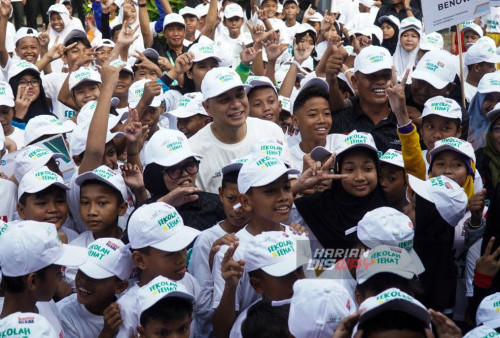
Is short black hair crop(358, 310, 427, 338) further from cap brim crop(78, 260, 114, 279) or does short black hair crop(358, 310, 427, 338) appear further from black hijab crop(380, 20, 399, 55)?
black hijab crop(380, 20, 399, 55)

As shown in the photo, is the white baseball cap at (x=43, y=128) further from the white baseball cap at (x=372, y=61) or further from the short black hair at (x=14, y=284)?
the short black hair at (x=14, y=284)

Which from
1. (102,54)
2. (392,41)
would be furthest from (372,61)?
(392,41)

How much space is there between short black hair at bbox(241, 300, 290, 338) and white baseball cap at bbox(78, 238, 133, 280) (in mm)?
875

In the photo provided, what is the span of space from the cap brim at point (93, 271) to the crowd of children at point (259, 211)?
0.04ft

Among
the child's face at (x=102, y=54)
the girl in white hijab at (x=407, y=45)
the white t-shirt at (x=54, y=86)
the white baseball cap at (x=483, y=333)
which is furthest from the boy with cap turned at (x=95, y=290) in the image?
the girl in white hijab at (x=407, y=45)

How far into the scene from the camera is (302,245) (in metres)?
4.39

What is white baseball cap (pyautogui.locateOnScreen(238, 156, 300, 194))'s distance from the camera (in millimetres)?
4672

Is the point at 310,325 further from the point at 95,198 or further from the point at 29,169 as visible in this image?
the point at 29,169

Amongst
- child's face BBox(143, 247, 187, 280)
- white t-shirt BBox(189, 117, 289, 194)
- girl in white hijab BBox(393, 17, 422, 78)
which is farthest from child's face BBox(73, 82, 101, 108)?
girl in white hijab BBox(393, 17, 422, 78)

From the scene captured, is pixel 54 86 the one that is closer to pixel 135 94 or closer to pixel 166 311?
pixel 135 94

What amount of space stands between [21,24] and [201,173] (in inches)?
398

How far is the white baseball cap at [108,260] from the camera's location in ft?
14.4

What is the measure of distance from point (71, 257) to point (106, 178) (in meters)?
1.01

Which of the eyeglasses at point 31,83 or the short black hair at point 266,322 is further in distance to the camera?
the eyeglasses at point 31,83
